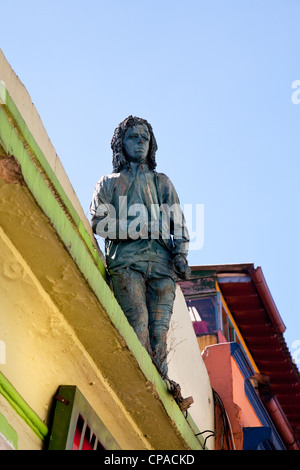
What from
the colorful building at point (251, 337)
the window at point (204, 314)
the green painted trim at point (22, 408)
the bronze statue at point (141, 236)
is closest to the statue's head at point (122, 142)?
the bronze statue at point (141, 236)

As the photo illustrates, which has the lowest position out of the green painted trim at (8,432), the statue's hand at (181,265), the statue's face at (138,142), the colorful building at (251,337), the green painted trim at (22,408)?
the green painted trim at (8,432)

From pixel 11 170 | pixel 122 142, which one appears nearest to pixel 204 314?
pixel 122 142

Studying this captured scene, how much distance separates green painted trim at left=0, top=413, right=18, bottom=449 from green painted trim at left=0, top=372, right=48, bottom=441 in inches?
6.3

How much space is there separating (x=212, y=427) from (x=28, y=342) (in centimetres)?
499

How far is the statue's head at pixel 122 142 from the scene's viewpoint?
26.3 feet

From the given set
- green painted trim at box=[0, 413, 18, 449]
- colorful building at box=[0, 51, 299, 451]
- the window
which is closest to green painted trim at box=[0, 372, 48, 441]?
colorful building at box=[0, 51, 299, 451]

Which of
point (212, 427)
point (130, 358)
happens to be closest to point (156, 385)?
point (130, 358)

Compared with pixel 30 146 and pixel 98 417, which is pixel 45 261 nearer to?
pixel 30 146

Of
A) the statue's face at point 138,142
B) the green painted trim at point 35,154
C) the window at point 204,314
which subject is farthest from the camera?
the window at point 204,314

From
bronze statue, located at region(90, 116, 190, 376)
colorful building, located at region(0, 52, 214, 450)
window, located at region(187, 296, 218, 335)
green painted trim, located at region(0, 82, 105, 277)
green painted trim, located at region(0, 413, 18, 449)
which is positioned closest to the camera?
green painted trim, located at region(0, 413, 18, 449)

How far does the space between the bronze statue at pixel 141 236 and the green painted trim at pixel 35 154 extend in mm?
226

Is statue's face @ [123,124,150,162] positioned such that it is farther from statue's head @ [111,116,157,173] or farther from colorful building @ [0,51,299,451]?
colorful building @ [0,51,299,451]

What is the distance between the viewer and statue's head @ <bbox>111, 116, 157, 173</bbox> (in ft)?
26.3

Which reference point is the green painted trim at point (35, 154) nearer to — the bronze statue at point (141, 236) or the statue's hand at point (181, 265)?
the bronze statue at point (141, 236)
